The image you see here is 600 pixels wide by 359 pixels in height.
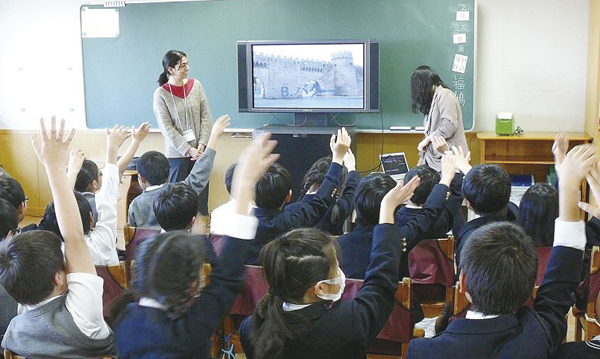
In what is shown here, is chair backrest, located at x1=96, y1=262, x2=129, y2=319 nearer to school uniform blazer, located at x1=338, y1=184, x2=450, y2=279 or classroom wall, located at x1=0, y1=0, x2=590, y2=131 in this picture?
school uniform blazer, located at x1=338, y1=184, x2=450, y2=279

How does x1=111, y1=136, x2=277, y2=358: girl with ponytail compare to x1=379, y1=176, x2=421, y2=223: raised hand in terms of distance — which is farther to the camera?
x1=379, y1=176, x2=421, y2=223: raised hand

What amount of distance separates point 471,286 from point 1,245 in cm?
128

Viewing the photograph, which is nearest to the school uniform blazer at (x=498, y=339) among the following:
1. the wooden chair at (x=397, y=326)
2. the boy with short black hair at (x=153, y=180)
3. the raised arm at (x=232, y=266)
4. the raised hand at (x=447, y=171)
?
the raised arm at (x=232, y=266)

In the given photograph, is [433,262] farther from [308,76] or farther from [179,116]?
[308,76]

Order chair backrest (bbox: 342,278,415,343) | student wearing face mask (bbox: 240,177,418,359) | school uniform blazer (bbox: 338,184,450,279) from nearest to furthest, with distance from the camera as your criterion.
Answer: student wearing face mask (bbox: 240,177,418,359) < chair backrest (bbox: 342,278,415,343) < school uniform blazer (bbox: 338,184,450,279)

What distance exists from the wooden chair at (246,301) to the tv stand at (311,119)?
3.29 meters

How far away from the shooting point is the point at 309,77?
220 inches

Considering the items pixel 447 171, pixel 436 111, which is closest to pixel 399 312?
pixel 447 171

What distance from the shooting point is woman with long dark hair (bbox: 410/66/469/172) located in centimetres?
446

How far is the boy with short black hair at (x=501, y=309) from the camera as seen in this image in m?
1.37

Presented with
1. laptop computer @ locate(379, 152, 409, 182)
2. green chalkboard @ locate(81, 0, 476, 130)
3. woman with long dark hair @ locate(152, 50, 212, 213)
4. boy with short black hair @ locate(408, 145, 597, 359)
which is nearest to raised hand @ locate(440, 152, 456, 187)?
boy with short black hair @ locate(408, 145, 597, 359)

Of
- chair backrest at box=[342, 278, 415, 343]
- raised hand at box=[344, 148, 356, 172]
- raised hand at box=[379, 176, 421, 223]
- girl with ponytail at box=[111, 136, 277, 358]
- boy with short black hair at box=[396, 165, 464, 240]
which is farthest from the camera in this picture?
raised hand at box=[344, 148, 356, 172]

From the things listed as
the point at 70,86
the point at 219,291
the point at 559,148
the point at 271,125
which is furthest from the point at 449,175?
the point at 70,86

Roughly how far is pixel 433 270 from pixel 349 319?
1.30m
